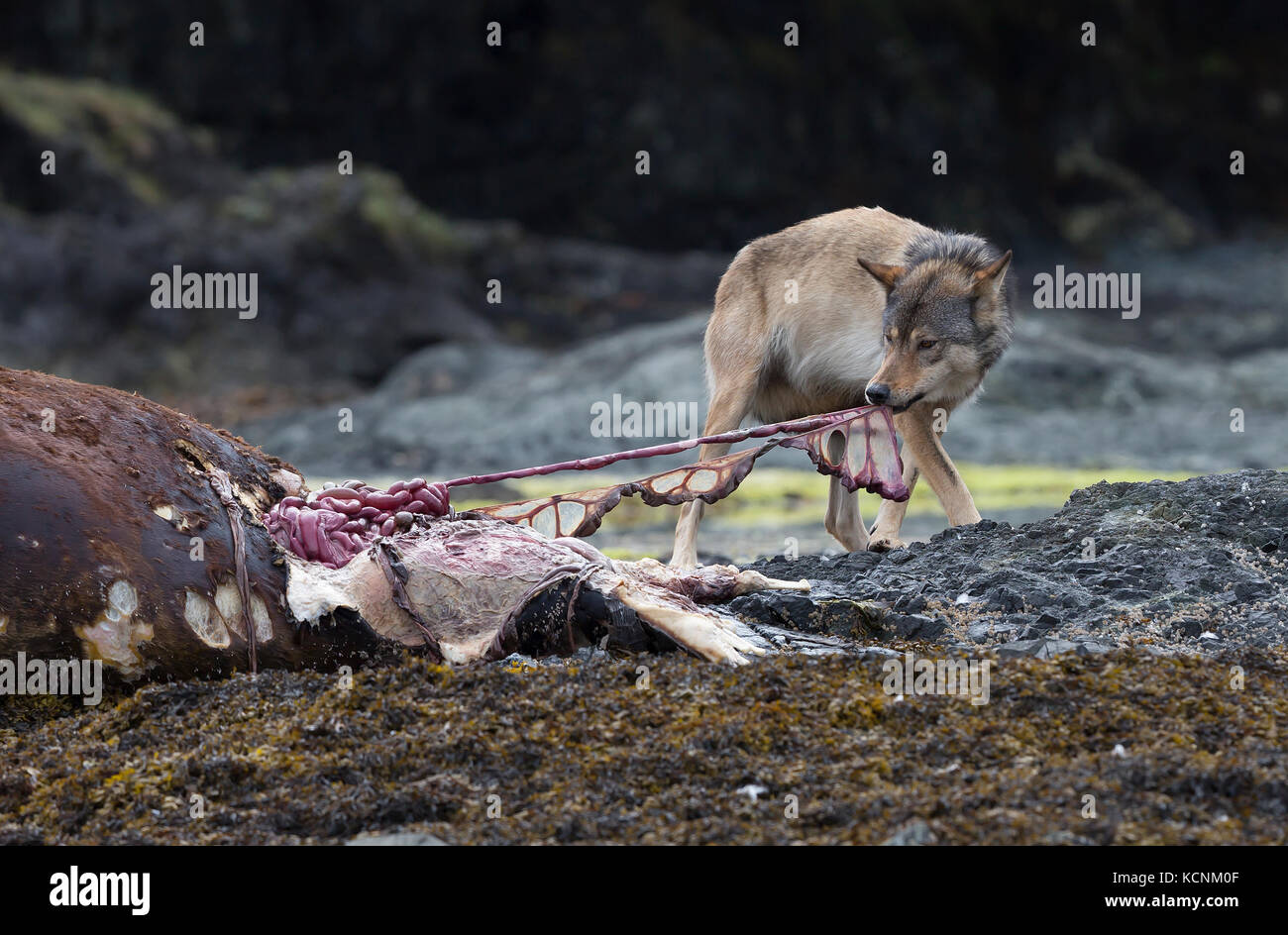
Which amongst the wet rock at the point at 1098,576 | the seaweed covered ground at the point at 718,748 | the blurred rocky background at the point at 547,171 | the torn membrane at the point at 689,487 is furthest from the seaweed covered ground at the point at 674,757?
the blurred rocky background at the point at 547,171

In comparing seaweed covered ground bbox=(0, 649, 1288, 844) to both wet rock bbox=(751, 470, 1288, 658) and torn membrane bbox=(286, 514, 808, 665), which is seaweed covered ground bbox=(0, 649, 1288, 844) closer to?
torn membrane bbox=(286, 514, 808, 665)

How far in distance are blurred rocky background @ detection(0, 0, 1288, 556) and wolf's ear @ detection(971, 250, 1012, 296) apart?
16013 millimetres

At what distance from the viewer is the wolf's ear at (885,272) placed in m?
8.96

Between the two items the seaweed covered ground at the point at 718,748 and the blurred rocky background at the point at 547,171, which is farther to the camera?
the blurred rocky background at the point at 547,171

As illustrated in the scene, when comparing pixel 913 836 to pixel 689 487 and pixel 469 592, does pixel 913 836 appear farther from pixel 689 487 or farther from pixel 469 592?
pixel 689 487

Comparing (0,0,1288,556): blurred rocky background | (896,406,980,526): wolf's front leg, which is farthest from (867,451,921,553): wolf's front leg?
(0,0,1288,556): blurred rocky background

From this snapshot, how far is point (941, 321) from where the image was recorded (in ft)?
29.2

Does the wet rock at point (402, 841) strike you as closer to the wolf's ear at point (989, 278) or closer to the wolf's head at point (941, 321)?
the wolf's head at point (941, 321)

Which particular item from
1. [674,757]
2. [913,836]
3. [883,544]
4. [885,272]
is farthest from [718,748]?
[885,272]

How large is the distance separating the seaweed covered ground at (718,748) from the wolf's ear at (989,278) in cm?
322

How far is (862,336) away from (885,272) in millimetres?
609

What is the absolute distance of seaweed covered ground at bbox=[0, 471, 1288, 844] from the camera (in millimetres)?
4092
